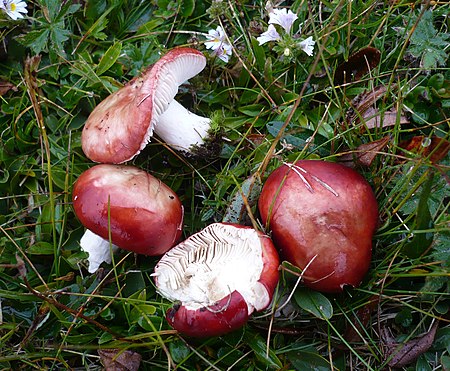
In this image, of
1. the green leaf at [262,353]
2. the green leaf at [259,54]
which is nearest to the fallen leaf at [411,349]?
the green leaf at [262,353]

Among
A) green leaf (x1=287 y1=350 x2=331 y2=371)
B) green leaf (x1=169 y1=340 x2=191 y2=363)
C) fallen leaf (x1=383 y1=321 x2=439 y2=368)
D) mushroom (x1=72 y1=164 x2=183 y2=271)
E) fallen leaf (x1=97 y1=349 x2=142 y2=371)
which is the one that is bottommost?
fallen leaf (x1=97 y1=349 x2=142 y2=371)

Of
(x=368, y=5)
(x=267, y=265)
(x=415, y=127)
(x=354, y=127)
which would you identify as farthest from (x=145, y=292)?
(x=368, y=5)

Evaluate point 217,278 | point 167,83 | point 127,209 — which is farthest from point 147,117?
point 217,278

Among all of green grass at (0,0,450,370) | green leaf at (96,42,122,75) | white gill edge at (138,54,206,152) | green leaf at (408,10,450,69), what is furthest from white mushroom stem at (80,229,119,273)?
green leaf at (408,10,450,69)

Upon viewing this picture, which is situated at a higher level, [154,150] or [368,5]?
[368,5]

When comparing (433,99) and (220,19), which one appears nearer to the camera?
(433,99)

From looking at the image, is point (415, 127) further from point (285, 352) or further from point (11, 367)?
point (11, 367)

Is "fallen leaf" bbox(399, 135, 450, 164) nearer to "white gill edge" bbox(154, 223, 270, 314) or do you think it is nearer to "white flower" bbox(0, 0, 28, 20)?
"white gill edge" bbox(154, 223, 270, 314)
